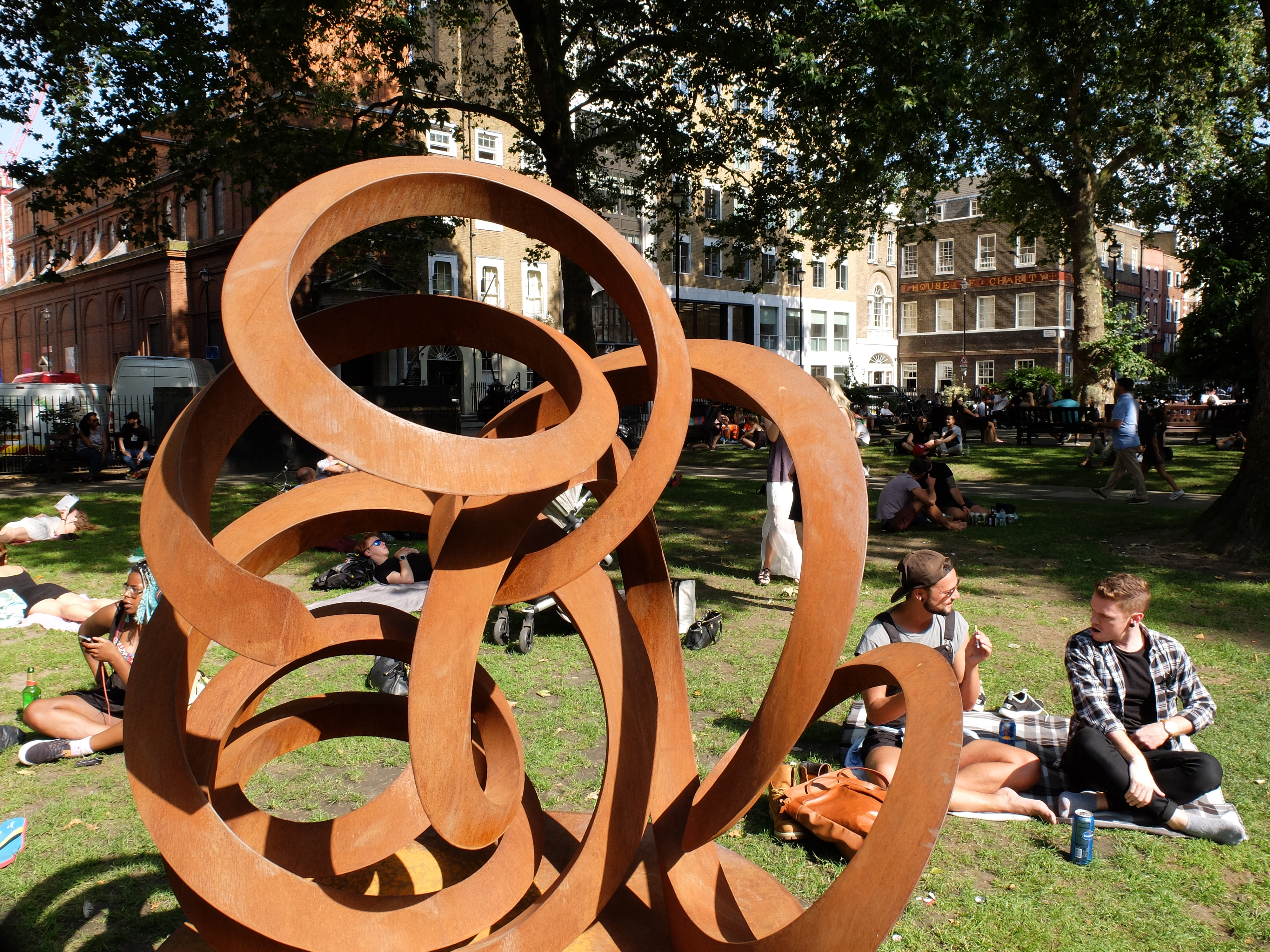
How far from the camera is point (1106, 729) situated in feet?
14.8

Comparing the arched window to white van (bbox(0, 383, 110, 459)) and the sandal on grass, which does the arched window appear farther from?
the sandal on grass

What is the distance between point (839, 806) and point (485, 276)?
35.4m

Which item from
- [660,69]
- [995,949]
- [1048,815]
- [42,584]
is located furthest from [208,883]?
[660,69]

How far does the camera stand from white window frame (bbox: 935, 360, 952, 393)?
189 ft

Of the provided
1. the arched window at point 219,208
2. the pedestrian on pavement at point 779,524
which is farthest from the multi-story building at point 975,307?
the pedestrian on pavement at point 779,524

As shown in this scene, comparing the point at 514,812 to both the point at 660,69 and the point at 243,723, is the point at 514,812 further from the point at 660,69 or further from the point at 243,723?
the point at 660,69

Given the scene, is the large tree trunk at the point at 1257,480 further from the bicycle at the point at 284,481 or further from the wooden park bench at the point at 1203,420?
the bicycle at the point at 284,481

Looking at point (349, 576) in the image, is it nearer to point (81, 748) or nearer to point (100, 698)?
point (100, 698)

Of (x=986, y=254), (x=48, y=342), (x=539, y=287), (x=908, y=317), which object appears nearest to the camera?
(x=539, y=287)

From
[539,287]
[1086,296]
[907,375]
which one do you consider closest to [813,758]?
[1086,296]

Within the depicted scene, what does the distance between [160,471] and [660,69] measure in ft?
54.9

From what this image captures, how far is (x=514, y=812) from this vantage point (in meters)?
3.04

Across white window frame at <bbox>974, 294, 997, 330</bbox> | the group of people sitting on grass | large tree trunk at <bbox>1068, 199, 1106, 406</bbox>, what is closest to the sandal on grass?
the group of people sitting on grass

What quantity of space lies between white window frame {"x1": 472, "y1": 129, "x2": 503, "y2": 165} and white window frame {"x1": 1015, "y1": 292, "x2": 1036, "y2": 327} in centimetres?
3355
